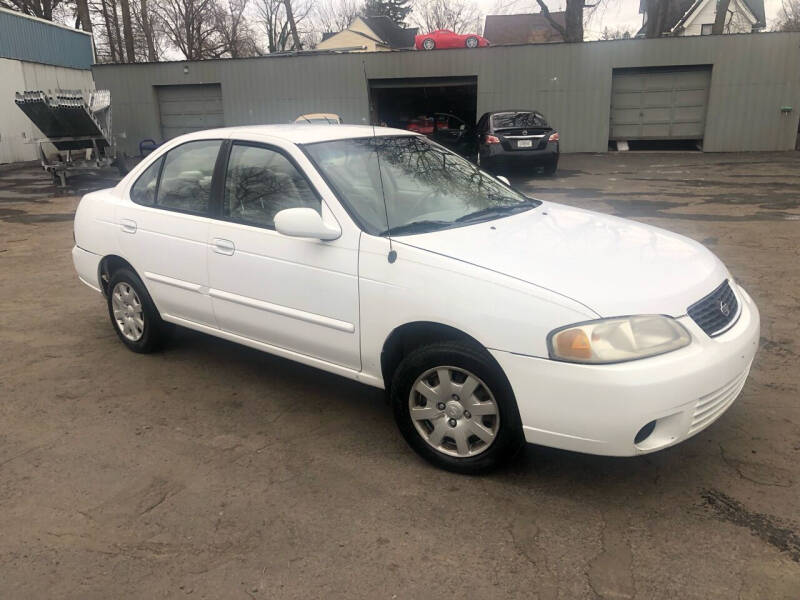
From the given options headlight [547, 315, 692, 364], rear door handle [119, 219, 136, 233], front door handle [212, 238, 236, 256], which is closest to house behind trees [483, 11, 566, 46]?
rear door handle [119, 219, 136, 233]

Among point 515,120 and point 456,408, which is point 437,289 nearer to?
point 456,408

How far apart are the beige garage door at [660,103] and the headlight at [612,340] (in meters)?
21.7

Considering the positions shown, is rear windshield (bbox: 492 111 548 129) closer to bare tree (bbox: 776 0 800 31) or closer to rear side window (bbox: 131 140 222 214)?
rear side window (bbox: 131 140 222 214)

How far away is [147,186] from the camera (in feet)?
15.4

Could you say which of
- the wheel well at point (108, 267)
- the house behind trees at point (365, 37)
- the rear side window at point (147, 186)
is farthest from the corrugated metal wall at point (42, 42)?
the rear side window at point (147, 186)

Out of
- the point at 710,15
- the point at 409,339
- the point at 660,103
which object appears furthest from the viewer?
the point at 710,15

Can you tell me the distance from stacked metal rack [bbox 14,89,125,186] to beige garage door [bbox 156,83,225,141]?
7.02m

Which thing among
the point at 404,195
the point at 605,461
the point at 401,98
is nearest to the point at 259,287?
the point at 404,195

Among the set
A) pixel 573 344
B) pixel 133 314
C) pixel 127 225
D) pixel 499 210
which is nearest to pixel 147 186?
pixel 127 225

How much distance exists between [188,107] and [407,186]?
23.9 meters

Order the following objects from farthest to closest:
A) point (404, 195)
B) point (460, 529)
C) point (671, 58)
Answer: point (671, 58), point (404, 195), point (460, 529)

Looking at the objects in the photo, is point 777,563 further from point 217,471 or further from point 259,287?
point 259,287

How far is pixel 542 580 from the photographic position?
2488 mm

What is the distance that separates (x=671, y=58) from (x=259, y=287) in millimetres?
21435
